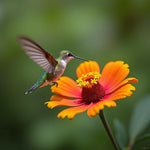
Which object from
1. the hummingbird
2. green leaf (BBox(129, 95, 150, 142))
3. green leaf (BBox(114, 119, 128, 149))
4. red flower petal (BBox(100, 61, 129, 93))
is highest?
the hummingbird

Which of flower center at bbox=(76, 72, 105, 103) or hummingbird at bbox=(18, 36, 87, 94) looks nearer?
hummingbird at bbox=(18, 36, 87, 94)

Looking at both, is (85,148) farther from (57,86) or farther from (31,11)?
(31,11)

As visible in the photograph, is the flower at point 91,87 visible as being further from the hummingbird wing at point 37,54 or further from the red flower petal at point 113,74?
the hummingbird wing at point 37,54

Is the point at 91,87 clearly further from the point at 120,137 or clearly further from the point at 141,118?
the point at 141,118

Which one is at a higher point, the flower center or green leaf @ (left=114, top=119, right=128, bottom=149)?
the flower center

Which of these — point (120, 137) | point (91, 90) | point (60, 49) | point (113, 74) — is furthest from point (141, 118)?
point (60, 49)

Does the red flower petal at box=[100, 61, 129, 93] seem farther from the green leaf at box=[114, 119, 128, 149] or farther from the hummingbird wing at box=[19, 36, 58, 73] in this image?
the hummingbird wing at box=[19, 36, 58, 73]

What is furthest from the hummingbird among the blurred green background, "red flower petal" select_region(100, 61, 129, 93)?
the blurred green background
